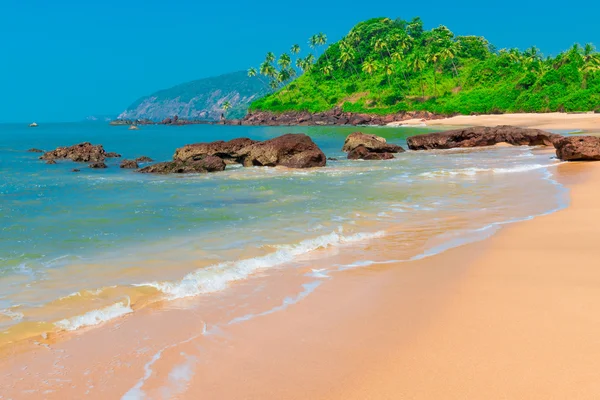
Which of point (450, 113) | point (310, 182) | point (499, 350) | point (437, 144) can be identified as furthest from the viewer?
point (450, 113)

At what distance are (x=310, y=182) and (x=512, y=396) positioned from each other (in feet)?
47.8

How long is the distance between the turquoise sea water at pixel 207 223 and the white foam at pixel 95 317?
20mm

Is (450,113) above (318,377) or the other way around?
above

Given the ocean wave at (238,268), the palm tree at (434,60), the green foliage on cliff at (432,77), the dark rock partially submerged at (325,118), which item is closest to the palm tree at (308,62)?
the green foliage on cliff at (432,77)

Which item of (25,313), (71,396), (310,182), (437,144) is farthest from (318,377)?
(437,144)

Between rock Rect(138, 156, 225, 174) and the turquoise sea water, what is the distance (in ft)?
6.01

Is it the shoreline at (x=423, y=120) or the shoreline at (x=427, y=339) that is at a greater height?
the shoreline at (x=423, y=120)

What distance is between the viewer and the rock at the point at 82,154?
98.0 ft

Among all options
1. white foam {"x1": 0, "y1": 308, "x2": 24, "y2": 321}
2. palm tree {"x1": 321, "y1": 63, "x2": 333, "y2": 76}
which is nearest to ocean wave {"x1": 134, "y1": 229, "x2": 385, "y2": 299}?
white foam {"x1": 0, "y1": 308, "x2": 24, "y2": 321}

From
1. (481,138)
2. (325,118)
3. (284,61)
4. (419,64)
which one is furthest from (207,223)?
(284,61)

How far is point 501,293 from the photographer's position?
5406mm

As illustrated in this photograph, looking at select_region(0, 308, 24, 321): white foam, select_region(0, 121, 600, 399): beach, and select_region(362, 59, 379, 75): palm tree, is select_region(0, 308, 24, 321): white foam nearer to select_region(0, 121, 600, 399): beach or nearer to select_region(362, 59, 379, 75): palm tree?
select_region(0, 121, 600, 399): beach

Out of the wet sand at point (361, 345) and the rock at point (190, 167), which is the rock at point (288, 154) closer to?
the rock at point (190, 167)

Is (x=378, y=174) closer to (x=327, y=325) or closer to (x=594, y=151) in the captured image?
(x=594, y=151)
